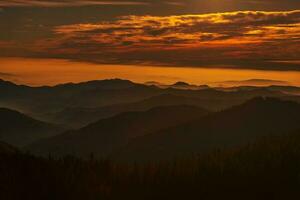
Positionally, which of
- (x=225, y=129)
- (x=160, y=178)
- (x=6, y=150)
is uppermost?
(x=160, y=178)

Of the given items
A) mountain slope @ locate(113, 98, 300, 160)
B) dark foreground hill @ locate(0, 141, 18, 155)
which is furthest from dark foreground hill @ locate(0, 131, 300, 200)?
mountain slope @ locate(113, 98, 300, 160)

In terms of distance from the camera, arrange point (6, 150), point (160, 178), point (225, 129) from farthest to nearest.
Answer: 1. point (225, 129)
2. point (6, 150)
3. point (160, 178)

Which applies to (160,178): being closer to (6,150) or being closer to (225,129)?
(6,150)

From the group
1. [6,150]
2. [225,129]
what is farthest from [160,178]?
[225,129]

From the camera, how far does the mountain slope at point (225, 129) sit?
143625 mm

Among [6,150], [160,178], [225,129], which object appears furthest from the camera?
[225,129]

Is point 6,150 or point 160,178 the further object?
point 6,150

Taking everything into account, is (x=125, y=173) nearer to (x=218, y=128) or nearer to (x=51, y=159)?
(x=51, y=159)

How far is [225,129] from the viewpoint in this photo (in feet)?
509

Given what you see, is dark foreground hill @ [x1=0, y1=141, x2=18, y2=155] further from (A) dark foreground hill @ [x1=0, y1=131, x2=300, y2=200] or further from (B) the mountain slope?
(B) the mountain slope

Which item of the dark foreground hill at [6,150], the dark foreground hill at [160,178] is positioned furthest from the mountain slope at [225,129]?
the dark foreground hill at [160,178]

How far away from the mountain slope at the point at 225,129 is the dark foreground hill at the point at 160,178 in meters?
122

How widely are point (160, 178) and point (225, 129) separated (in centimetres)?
14321

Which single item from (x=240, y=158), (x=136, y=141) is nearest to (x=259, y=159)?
(x=240, y=158)
